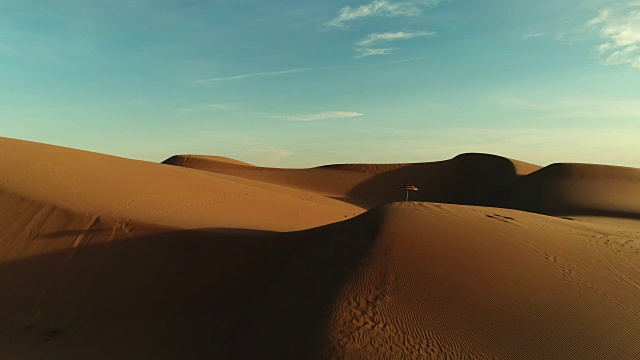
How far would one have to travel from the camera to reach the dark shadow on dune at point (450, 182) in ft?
114

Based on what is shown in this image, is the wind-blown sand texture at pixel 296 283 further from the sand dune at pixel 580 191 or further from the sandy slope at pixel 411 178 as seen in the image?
the sandy slope at pixel 411 178

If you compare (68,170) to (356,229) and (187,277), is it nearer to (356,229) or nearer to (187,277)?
(187,277)

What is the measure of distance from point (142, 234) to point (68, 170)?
7.11 m

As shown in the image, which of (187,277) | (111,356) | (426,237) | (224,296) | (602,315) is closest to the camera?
(602,315)

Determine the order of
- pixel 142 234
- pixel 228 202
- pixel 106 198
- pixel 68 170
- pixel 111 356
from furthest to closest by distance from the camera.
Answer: pixel 228 202 < pixel 68 170 < pixel 106 198 < pixel 142 234 < pixel 111 356

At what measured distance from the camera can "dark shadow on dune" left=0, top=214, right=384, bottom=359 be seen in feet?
21.0

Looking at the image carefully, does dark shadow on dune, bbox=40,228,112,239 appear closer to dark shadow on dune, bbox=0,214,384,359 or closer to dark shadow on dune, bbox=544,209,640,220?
dark shadow on dune, bbox=0,214,384,359

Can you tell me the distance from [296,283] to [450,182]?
3410 centimetres

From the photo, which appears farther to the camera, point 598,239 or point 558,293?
point 598,239

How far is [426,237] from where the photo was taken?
7.55m

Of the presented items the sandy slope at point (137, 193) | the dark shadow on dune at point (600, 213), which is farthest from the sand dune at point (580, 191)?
the sandy slope at point (137, 193)

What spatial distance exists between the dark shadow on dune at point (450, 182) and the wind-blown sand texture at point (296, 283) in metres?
24.1

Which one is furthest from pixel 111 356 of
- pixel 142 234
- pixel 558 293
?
pixel 558 293

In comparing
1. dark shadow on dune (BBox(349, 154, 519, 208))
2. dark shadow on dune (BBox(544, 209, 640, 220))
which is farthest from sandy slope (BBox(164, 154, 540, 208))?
dark shadow on dune (BBox(544, 209, 640, 220))
